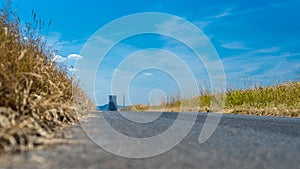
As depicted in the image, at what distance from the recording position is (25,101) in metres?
2.41

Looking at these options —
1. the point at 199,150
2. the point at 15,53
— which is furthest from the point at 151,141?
the point at 15,53

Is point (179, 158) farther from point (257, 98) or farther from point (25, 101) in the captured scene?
point (257, 98)

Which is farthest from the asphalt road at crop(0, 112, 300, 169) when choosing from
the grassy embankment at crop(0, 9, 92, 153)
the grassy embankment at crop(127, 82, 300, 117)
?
the grassy embankment at crop(127, 82, 300, 117)

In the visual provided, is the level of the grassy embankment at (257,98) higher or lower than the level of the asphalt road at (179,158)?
higher

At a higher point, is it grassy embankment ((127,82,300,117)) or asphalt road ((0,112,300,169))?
grassy embankment ((127,82,300,117))

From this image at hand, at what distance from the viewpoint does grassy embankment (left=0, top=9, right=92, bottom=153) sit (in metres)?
1.87

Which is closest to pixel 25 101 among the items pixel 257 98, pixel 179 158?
pixel 179 158

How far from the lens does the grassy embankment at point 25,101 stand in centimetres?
187

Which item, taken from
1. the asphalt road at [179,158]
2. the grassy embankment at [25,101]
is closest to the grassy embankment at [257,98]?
the grassy embankment at [25,101]

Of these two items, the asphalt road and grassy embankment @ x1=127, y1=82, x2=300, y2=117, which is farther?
grassy embankment @ x1=127, y1=82, x2=300, y2=117

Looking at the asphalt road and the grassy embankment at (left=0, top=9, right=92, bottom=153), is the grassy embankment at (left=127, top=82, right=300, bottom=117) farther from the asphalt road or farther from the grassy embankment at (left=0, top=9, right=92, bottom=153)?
the asphalt road

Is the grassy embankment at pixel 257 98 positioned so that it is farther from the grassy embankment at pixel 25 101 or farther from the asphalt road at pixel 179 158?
the asphalt road at pixel 179 158

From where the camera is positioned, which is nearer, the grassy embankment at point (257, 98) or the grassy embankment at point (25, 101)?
the grassy embankment at point (25, 101)

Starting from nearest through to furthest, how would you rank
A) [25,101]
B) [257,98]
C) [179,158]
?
[179,158] < [25,101] < [257,98]
